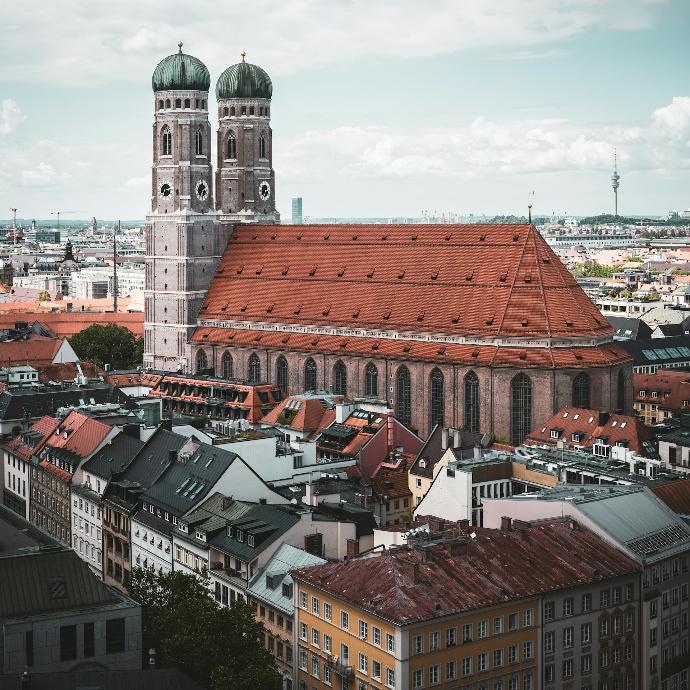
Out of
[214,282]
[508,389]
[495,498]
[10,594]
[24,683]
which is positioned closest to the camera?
[24,683]

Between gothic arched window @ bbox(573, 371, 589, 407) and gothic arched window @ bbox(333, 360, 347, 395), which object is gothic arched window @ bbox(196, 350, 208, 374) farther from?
gothic arched window @ bbox(573, 371, 589, 407)

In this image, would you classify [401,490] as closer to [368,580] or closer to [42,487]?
[42,487]

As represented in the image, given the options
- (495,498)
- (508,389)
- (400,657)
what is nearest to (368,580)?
(400,657)

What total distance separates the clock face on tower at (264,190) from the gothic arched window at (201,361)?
2339 cm

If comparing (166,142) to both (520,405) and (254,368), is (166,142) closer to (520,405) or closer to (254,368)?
(254,368)

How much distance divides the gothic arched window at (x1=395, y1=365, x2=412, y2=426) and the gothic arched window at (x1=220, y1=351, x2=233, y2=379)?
950 inches

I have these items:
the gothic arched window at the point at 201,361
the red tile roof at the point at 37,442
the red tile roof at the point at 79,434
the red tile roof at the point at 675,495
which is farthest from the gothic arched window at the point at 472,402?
the red tile roof at the point at 675,495

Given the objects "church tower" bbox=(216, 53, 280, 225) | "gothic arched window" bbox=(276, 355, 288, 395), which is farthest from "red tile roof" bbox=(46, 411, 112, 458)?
→ "church tower" bbox=(216, 53, 280, 225)

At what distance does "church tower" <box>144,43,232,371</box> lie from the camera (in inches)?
6344

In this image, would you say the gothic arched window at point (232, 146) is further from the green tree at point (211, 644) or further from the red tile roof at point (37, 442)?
the green tree at point (211, 644)

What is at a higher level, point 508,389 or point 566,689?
point 508,389

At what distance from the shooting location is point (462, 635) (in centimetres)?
6712

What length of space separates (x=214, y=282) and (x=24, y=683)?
11324cm

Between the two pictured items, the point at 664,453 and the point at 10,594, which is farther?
the point at 664,453
